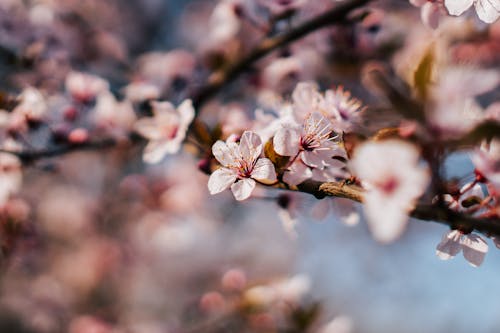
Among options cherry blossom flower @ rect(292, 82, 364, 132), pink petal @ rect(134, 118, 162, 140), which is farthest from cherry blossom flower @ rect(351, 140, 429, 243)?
pink petal @ rect(134, 118, 162, 140)

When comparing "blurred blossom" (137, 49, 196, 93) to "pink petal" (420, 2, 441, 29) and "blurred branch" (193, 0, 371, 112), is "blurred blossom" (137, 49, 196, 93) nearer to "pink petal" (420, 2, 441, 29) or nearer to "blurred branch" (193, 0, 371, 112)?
"blurred branch" (193, 0, 371, 112)

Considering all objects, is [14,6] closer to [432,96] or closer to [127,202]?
[127,202]

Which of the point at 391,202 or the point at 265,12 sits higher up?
the point at 265,12

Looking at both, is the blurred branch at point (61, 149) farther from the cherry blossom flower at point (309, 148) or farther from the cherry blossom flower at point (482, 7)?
the cherry blossom flower at point (482, 7)

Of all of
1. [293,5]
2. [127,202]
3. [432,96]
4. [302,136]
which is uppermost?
[127,202]

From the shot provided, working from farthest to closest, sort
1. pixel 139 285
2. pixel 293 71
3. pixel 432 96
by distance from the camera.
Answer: pixel 139 285
pixel 293 71
pixel 432 96

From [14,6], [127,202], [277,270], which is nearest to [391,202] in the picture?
[14,6]
